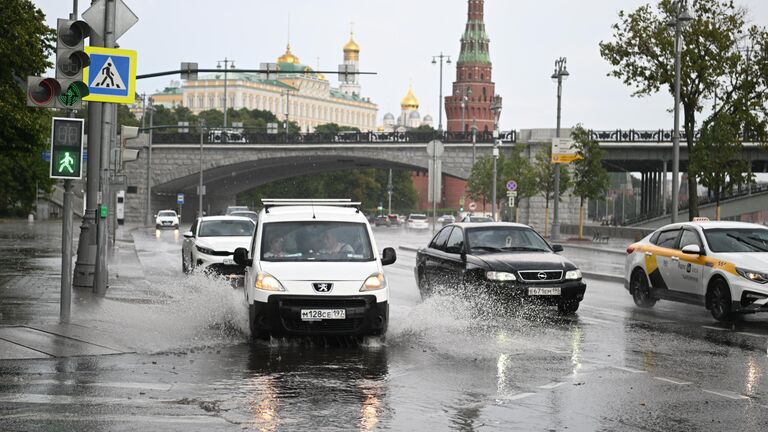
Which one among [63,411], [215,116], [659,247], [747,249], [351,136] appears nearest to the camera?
[63,411]

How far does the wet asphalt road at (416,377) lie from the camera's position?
813cm

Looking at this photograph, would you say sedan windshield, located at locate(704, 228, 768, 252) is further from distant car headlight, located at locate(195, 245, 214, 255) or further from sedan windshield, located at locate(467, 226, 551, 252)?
distant car headlight, located at locate(195, 245, 214, 255)

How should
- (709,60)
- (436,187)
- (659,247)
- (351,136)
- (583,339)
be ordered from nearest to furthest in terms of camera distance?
(583,339)
(659,247)
(436,187)
(709,60)
(351,136)

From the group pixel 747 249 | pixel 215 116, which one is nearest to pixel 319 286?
pixel 747 249

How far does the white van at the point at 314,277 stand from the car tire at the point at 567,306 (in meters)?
3.92

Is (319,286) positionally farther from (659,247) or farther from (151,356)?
(659,247)

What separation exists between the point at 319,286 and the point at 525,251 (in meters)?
6.08

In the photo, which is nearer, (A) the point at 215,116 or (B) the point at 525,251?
(B) the point at 525,251

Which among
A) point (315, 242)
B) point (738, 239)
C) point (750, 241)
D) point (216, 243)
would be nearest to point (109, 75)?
point (315, 242)

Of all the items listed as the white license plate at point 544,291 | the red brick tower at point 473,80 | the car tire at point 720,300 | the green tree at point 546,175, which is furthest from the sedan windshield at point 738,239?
the red brick tower at point 473,80

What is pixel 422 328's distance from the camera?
13.9 meters

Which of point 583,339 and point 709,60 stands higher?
point 709,60

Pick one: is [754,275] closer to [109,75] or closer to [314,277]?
[314,277]

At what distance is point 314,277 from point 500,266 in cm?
476
